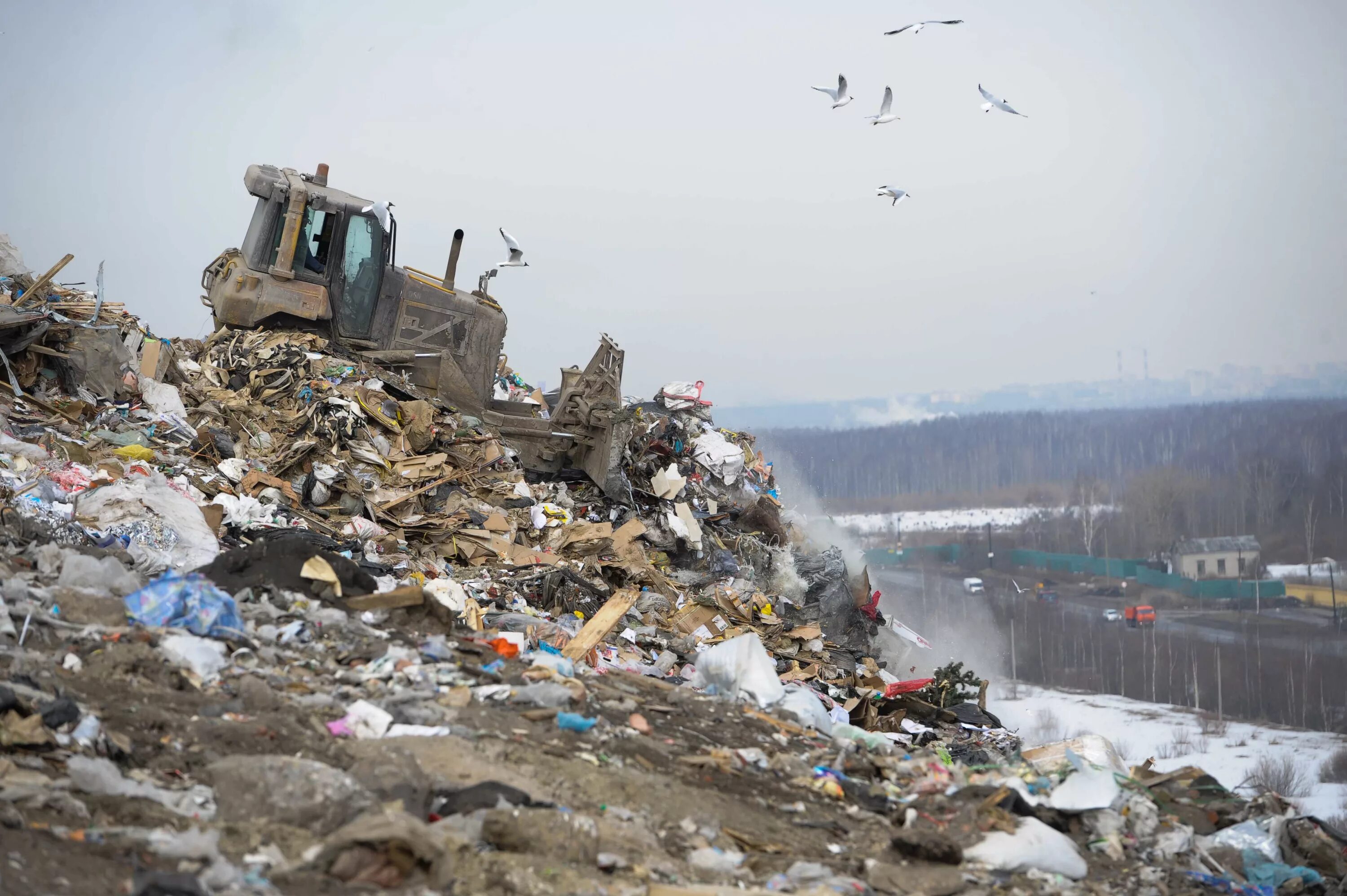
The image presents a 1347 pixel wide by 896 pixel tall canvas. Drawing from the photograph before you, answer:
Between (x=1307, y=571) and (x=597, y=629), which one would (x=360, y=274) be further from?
(x=1307, y=571)

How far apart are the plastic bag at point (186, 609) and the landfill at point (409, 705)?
11mm

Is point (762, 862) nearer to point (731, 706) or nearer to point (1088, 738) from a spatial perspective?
point (731, 706)

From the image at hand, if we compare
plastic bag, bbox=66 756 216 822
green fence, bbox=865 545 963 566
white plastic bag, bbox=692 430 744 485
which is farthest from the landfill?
green fence, bbox=865 545 963 566

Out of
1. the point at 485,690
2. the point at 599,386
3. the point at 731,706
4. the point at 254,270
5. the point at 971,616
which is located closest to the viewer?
the point at 485,690

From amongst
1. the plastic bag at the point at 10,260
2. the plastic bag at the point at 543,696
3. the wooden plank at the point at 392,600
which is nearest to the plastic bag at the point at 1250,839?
the plastic bag at the point at 543,696

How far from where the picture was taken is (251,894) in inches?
96.1

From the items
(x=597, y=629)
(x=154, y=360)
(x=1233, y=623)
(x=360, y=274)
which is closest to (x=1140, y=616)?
(x=1233, y=623)

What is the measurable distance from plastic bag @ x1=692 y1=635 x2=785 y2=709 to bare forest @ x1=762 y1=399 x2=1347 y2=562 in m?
18.4

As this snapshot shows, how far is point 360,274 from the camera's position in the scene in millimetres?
9109

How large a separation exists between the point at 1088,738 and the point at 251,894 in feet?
14.8

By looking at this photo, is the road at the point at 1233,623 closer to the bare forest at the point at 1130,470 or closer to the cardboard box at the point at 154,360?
the bare forest at the point at 1130,470

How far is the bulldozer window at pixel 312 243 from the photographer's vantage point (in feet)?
28.8

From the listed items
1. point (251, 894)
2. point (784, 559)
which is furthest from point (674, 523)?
point (251, 894)

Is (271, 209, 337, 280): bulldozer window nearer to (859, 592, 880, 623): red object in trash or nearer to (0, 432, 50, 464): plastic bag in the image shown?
(0, 432, 50, 464): plastic bag
